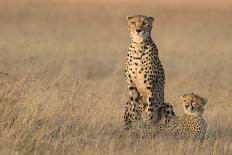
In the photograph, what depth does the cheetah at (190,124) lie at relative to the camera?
7.74 m

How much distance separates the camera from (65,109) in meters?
8.16

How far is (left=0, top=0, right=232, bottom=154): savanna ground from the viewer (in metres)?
7.09

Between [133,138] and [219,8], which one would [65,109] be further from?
[219,8]

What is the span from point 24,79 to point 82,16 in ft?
62.7

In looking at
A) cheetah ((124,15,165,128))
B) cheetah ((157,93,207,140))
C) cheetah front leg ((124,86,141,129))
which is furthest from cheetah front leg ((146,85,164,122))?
cheetah ((157,93,207,140))

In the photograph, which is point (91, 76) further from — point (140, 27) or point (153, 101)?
point (140, 27)

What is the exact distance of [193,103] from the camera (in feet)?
25.5

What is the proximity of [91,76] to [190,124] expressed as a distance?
5144 millimetres

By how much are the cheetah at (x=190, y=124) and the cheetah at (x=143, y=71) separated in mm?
352

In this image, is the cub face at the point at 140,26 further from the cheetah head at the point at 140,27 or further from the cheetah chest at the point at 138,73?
the cheetah chest at the point at 138,73

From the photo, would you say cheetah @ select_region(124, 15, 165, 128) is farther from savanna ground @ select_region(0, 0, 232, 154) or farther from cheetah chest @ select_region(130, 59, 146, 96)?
savanna ground @ select_region(0, 0, 232, 154)

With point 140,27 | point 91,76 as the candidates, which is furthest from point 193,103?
point 91,76

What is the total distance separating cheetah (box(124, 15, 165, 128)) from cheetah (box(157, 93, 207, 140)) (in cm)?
35

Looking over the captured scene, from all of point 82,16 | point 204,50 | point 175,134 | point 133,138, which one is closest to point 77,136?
point 133,138
